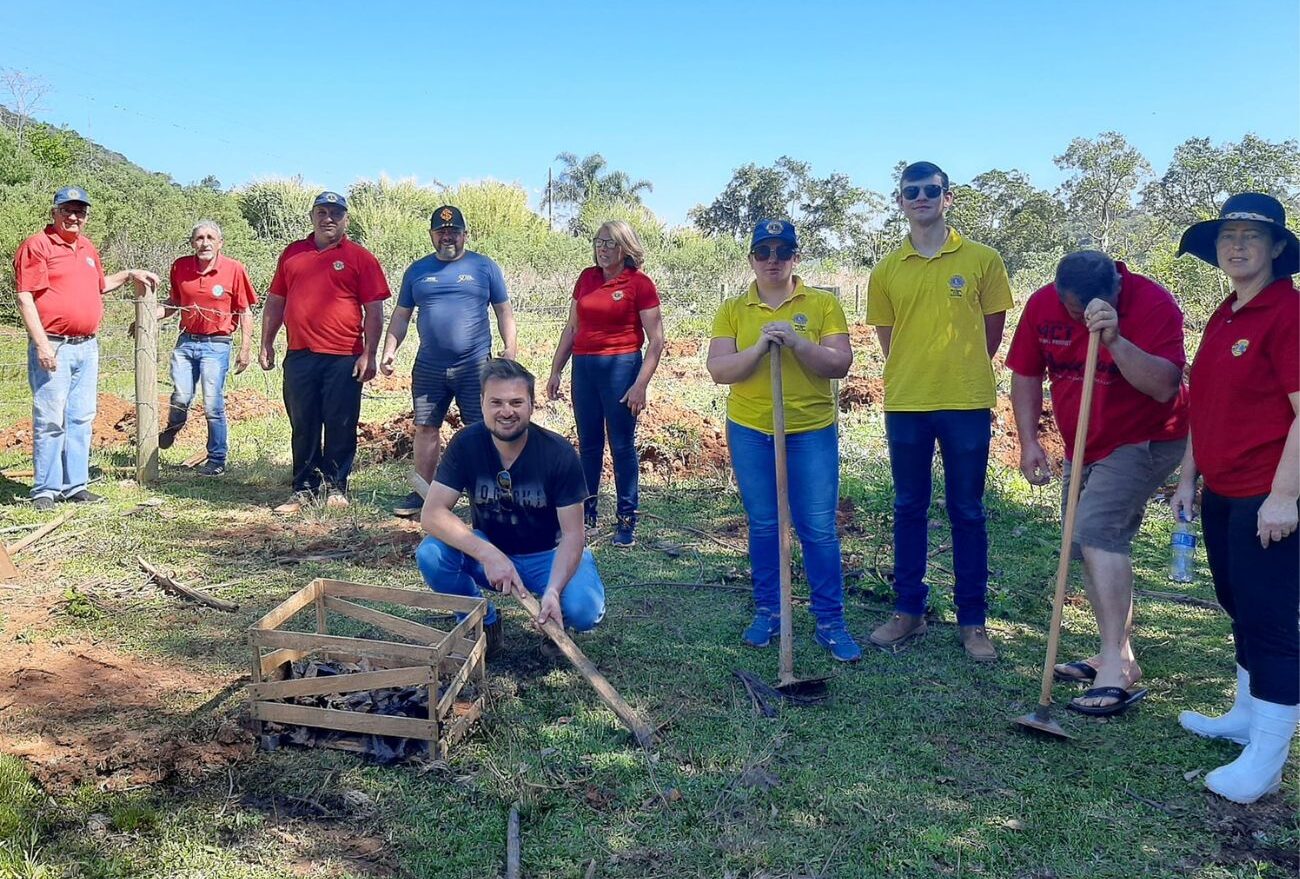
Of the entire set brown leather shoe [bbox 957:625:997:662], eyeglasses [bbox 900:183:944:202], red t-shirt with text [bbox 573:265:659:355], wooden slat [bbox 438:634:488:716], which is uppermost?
eyeglasses [bbox 900:183:944:202]

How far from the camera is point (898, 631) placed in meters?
4.30

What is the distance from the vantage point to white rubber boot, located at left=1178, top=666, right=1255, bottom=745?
3.31 meters

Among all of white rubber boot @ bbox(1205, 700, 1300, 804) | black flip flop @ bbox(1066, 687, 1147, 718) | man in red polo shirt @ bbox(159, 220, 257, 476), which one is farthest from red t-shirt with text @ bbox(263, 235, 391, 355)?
white rubber boot @ bbox(1205, 700, 1300, 804)

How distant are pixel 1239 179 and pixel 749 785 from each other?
83.2 ft

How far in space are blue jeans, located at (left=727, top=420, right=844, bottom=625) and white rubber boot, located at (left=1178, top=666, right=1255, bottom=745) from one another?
1439 millimetres

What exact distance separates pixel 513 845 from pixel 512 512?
143 centimetres

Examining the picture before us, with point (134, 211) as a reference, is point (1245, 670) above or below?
below

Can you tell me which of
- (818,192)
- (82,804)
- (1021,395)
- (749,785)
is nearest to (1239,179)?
(818,192)

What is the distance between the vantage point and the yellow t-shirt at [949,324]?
3973 millimetres

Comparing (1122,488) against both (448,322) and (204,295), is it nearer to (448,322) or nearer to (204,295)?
(448,322)

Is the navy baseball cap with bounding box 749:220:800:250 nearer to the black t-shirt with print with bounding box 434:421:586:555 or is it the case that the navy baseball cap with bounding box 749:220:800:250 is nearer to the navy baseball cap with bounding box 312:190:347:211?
the black t-shirt with print with bounding box 434:421:586:555

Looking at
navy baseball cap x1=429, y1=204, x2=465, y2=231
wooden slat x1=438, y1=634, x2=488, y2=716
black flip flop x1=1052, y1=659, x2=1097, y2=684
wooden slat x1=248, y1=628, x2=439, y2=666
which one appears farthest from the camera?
navy baseball cap x1=429, y1=204, x2=465, y2=231

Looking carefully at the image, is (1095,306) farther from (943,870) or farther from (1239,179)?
(1239,179)

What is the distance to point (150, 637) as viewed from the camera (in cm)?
429
